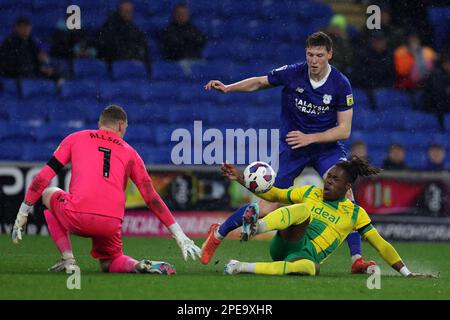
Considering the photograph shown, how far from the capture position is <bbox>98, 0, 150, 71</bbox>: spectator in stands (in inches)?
578

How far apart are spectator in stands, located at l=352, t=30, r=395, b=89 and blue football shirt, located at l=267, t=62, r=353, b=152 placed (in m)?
5.40

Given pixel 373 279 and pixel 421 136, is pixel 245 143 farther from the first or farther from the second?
pixel 373 279

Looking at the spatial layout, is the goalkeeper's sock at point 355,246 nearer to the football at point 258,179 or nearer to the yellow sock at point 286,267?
the yellow sock at point 286,267

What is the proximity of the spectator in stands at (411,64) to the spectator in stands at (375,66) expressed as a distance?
0.51 ft

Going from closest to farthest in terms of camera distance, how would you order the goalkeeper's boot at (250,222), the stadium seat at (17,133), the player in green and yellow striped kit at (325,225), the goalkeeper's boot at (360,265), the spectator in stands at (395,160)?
the goalkeeper's boot at (250,222)
the player in green and yellow striped kit at (325,225)
the goalkeeper's boot at (360,265)
the spectator in stands at (395,160)
the stadium seat at (17,133)

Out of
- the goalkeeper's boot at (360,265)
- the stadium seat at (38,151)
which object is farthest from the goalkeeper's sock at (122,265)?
the stadium seat at (38,151)

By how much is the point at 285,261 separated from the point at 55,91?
24.5 feet

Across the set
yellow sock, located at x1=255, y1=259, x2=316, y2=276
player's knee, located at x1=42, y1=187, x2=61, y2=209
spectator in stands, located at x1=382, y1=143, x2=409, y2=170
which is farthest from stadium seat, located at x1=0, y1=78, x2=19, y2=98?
yellow sock, located at x1=255, y1=259, x2=316, y2=276

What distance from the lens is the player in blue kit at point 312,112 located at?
9.18 metres

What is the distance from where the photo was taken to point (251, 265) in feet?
26.5

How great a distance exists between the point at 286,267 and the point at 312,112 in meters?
1.77

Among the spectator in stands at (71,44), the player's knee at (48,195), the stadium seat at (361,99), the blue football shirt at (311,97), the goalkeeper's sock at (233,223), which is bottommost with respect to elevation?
the goalkeeper's sock at (233,223)

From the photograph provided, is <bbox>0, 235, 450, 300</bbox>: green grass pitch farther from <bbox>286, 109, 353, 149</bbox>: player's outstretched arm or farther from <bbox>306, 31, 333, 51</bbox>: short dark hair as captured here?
<bbox>306, 31, 333, 51</bbox>: short dark hair

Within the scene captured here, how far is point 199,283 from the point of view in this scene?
7.62 meters
